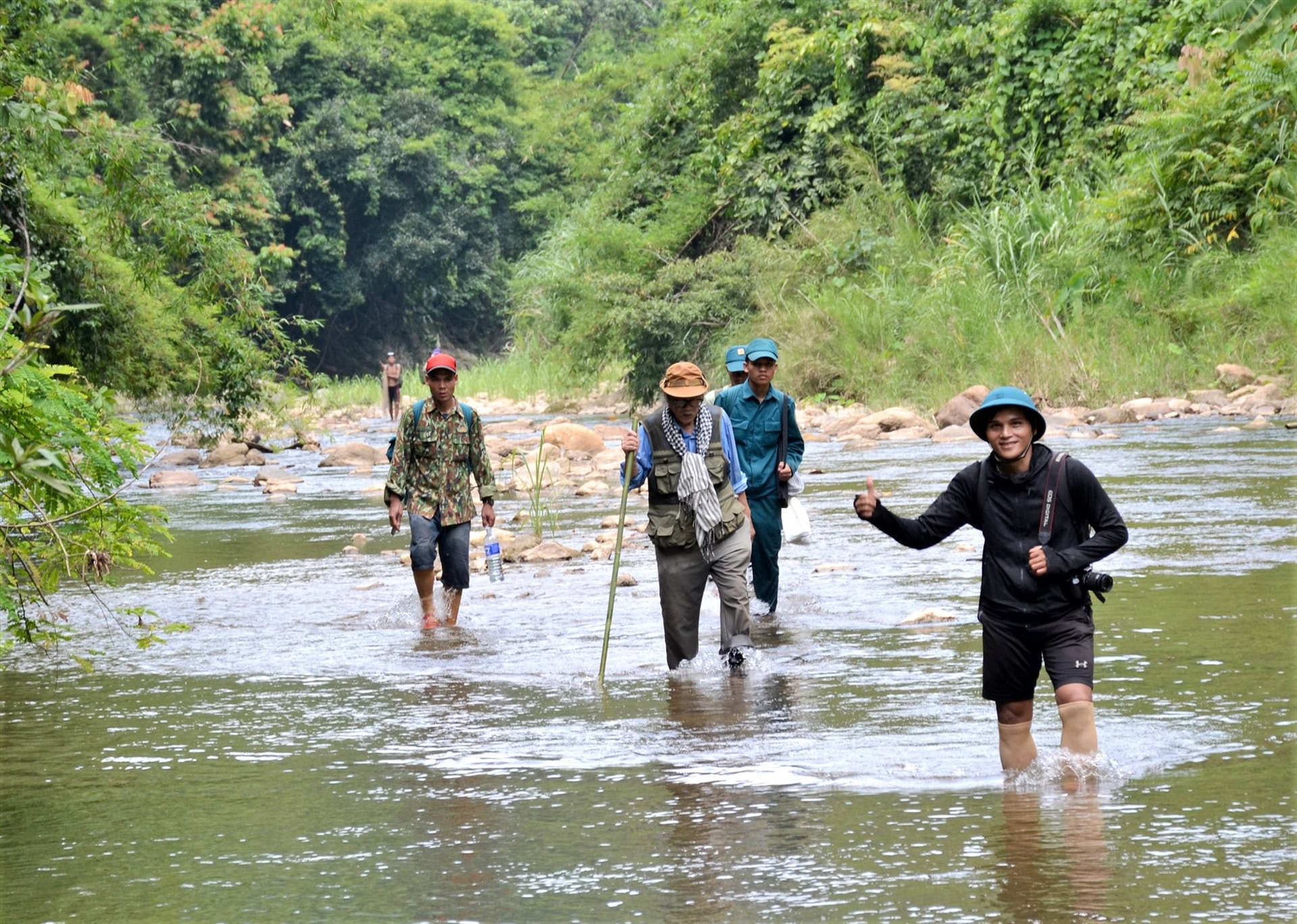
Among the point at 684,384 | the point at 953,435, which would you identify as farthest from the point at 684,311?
the point at 684,384

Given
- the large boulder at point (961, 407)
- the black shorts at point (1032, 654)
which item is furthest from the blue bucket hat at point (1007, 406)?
the large boulder at point (961, 407)

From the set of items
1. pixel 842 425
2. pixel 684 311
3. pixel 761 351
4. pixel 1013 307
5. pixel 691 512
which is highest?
pixel 684 311

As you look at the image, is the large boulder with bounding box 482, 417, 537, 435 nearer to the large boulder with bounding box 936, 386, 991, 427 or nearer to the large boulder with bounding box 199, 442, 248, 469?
the large boulder with bounding box 199, 442, 248, 469

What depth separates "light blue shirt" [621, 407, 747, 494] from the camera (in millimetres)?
8406

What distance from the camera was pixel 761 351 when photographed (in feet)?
31.6

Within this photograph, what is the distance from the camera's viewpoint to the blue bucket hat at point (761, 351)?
9.59 meters

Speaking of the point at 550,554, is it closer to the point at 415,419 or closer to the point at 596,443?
the point at 415,419

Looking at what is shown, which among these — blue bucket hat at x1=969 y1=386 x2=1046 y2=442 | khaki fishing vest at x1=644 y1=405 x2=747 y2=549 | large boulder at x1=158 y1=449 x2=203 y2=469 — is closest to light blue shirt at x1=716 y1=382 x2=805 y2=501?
khaki fishing vest at x1=644 y1=405 x2=747 y2=549

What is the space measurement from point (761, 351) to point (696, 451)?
137cm

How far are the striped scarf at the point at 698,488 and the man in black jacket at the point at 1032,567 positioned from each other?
2.32 m

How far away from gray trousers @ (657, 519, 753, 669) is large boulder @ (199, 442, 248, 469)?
65.2 ft

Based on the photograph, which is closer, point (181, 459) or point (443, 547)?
point (443, 547)

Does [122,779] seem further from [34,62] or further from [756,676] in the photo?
[34,62]

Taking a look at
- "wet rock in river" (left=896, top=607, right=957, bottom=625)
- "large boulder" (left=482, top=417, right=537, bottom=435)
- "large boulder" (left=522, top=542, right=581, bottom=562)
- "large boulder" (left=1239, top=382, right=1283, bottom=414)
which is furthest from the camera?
"large boulder" (left=482, top=417, right=537, bottom=435)
